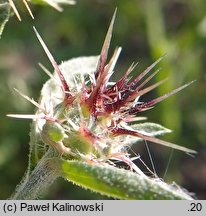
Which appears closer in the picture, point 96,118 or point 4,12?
point 96,118

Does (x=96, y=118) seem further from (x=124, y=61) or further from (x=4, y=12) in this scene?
(x=124, y=61)

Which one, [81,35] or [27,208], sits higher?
[81,35]

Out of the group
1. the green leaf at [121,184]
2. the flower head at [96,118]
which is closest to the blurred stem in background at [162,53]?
the flower head at [96,118]

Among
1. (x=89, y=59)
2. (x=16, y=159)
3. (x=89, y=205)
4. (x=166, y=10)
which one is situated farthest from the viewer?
(x=166, y=10)

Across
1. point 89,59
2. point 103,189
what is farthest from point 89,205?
point 89,59

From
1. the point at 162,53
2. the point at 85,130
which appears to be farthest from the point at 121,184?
the point at 162,53

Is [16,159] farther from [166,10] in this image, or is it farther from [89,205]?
[166,10]
